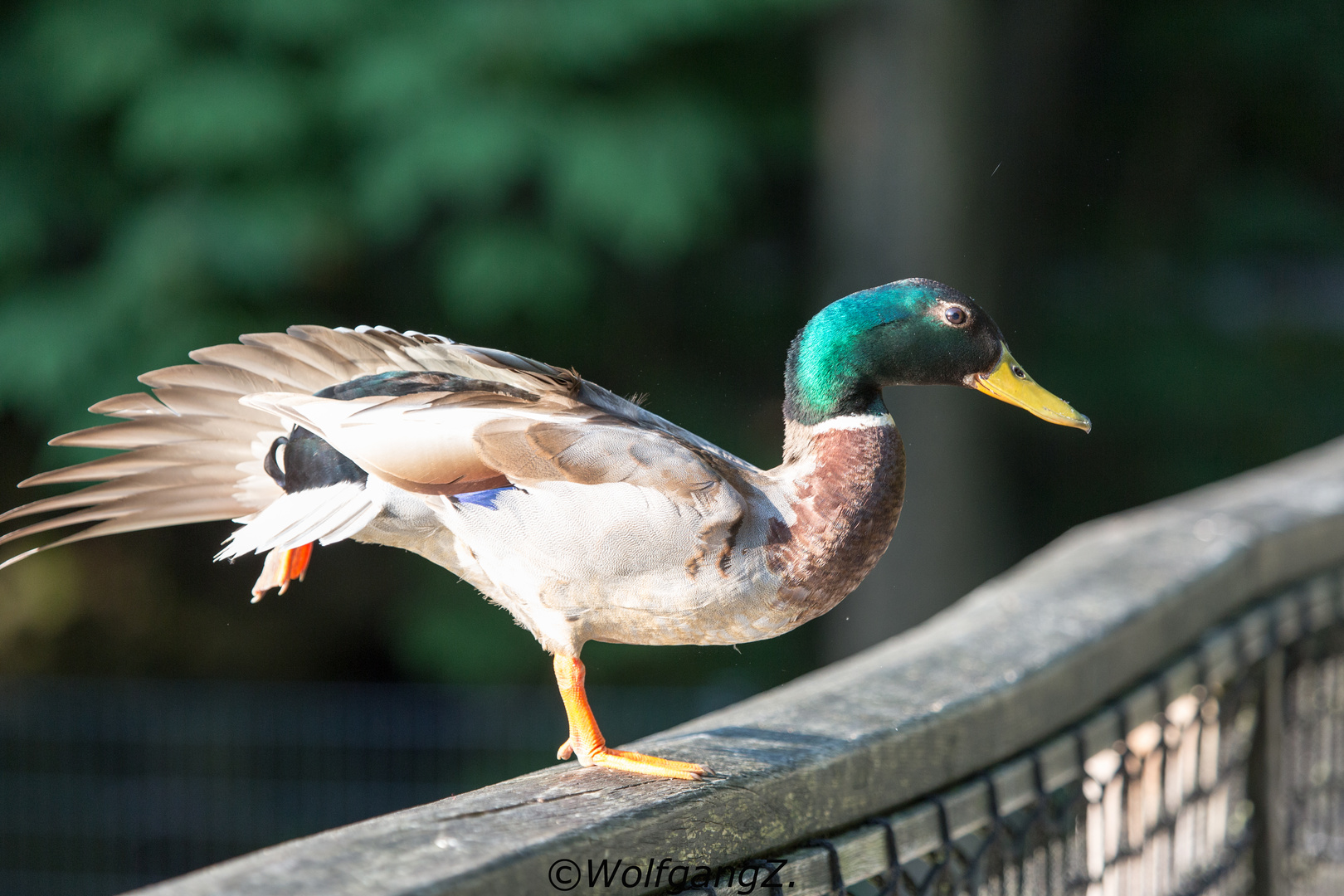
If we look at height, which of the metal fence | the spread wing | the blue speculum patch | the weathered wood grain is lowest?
the metal fence

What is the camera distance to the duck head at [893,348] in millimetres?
786

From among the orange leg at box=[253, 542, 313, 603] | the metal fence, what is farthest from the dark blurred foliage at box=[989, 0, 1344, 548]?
the orange leg at box=[253, 542, 313, 603]

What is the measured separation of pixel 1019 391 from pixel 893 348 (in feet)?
0.32

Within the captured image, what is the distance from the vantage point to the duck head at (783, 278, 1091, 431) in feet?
2.58

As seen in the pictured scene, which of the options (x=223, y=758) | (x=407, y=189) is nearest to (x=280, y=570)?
(x=407, y=189)

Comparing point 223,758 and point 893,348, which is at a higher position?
Result: point 893,348

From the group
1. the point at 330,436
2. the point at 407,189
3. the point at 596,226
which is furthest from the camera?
the point at 596,226

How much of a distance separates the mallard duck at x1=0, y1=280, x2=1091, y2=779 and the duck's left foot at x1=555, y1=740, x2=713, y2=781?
12 centimetres

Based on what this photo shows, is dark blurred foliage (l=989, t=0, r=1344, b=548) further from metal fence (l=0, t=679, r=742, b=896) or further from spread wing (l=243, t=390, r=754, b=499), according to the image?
spread wing (l=243, t=390, r=754, b=499)

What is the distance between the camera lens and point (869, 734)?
1037mm

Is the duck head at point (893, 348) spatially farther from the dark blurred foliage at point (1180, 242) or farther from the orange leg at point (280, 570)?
the dark blurred foliage at point (1180, 242)

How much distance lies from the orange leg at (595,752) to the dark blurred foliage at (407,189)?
1.40 meters

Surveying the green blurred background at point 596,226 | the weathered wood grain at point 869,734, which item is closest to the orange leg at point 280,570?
the weathered wood grain at point 869,734

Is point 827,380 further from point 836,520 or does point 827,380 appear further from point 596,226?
point 596,226
